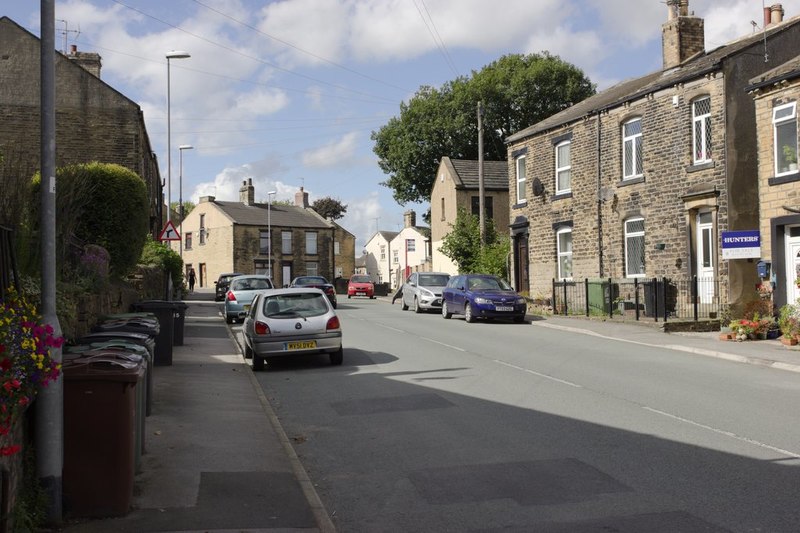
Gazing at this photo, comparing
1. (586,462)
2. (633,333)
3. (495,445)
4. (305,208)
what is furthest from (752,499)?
(305,208)

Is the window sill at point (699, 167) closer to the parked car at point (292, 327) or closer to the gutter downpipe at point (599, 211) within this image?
the gutter downpipe at point (599, 211)

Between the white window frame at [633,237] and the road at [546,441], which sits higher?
the white window frame at [633,237]

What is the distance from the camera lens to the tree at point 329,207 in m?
96.9

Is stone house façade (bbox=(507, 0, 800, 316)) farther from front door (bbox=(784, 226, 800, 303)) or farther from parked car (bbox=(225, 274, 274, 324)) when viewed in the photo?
parked car (bbox=(225, 274, 274, 324))

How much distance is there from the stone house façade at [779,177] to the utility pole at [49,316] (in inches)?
649

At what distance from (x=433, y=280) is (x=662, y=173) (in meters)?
10.3

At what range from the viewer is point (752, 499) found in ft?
18.6

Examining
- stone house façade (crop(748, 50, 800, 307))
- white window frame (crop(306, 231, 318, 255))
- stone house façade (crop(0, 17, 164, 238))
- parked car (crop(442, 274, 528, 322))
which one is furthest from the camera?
white window frame (crop(306, 231, 318, 255))

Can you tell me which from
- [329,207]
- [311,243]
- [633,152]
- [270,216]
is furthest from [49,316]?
[329,207]

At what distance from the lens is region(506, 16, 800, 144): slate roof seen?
21.7 meters

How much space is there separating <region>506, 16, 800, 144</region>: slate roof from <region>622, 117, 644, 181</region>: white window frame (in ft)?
2.75

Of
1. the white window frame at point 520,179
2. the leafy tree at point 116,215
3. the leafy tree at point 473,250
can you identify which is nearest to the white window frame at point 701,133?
the white window frame at point 520,179

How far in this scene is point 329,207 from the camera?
3841 inches

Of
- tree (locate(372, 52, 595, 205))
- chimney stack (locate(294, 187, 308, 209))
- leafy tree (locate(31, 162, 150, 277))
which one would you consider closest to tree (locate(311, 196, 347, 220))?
chimney stack (locate(294, 187, 308, 209))
